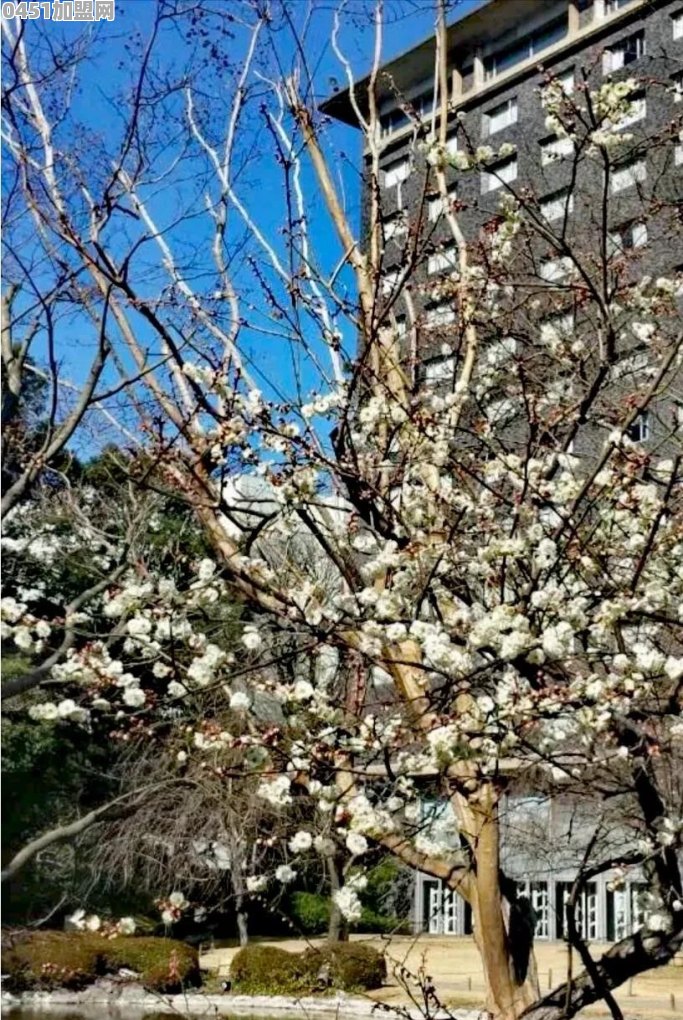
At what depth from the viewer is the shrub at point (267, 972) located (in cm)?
1320

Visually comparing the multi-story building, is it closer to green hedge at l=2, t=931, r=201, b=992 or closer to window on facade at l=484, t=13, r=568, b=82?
window on facade at l=484, t=13, r=568, b=82

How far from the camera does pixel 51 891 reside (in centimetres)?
1730

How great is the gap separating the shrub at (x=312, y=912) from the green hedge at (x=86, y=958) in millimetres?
4916

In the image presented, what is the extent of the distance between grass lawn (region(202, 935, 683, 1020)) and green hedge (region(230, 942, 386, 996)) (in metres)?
0.25

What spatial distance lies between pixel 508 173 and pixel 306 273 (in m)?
19.5

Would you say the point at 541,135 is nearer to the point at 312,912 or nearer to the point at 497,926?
the point at 312,912

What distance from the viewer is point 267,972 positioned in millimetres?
13398

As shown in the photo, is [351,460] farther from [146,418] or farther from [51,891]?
[51,891]

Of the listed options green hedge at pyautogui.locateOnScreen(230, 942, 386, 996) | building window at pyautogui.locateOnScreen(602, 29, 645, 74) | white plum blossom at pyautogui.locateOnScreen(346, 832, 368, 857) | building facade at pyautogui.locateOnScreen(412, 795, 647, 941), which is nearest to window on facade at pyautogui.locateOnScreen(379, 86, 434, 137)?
building window at pyautogui.locateOnScreen(602, 29, 645, 74)

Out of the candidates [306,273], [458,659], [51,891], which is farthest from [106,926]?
[51,891]

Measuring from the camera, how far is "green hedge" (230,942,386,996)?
1279 centimetres

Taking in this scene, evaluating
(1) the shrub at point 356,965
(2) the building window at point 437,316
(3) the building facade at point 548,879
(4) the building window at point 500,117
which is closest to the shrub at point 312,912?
(3) the building facade at point 548,879

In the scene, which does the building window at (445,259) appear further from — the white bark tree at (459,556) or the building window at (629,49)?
the building window at (629,49)

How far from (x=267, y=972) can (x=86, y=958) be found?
2.09m
